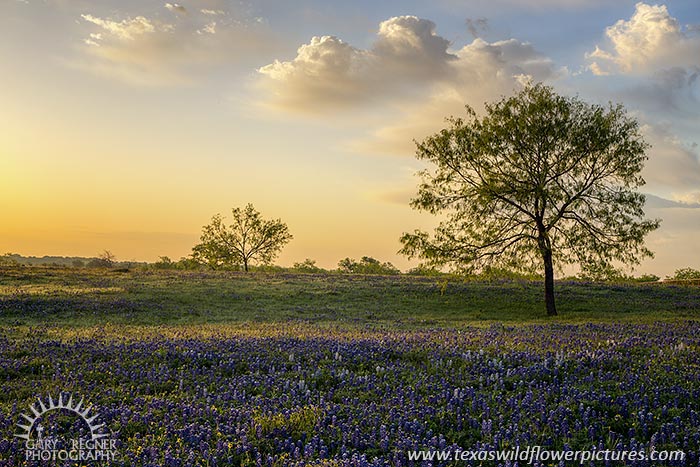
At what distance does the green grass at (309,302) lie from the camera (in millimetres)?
23381

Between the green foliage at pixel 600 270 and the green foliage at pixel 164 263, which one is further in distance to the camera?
the green foliage at pixel 164 263

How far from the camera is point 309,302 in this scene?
3209 cm

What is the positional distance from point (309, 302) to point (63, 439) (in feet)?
85.6

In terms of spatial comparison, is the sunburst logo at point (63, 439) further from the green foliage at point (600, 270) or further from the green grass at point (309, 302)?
the green foliage at point (600, 270)

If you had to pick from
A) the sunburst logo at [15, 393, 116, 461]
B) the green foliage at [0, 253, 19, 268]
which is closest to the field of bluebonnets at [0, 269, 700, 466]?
the sunburst logo at [15, 393, 116, 461]

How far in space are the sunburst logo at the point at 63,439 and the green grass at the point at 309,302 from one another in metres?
14.2

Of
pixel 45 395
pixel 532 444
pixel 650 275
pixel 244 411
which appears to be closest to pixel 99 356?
pixel 45 395

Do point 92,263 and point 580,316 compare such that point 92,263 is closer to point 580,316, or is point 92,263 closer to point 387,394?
point 580,316

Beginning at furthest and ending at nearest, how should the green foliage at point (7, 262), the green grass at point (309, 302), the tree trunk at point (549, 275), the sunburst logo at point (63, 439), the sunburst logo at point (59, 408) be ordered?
the green foliage at point (7, 262) → the tree trunk at point (549, 275) → the green grass at point (309, 302) → the sunburst logo at point (59, 408) → the sunburst logo at point (63, 439)

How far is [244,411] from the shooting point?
271 inches

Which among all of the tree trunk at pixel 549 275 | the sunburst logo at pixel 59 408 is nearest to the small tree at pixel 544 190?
the tree trunk at pixel 549 275

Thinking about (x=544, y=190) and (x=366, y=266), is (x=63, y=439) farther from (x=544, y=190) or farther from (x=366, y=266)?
(x=366, y=266)

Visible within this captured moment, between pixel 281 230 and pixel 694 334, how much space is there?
63.3 m

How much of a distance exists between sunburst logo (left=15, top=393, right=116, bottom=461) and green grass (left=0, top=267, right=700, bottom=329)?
14.2 meters
